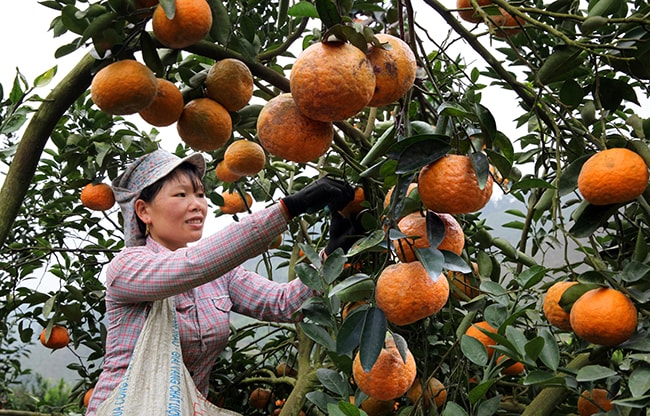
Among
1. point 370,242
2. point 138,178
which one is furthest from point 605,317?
point 138,178

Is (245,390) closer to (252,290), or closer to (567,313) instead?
(252,290)

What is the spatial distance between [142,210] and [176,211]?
0.12 metres

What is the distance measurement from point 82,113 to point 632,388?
68.4 inches

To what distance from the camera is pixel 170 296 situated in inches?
56.4

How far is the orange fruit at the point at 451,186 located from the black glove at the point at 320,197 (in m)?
0.54

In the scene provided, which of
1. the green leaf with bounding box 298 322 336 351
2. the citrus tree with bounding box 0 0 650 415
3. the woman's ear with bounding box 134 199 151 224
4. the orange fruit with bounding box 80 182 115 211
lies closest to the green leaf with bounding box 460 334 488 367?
the citrus tree with bounding box 0 0 650 415

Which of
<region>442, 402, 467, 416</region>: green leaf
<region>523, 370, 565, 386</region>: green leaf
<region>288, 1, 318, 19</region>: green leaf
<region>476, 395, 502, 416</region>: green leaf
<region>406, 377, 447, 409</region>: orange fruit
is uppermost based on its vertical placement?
<region>288, 1, 318, 19</region>: green leaf

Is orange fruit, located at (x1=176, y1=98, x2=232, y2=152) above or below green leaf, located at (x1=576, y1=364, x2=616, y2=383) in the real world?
above

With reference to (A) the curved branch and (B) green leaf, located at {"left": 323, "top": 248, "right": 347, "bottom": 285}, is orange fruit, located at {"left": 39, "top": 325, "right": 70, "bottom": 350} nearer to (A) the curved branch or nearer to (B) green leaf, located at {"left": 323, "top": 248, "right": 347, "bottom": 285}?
(A) the curved branch

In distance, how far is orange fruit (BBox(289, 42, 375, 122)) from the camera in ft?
2.56

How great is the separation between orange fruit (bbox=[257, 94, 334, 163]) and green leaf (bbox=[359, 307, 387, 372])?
25 centimetres

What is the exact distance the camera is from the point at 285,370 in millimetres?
2086

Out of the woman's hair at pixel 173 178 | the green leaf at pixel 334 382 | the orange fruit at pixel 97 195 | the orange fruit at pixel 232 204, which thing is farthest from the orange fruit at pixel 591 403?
the orange fruit at pixel 97 195

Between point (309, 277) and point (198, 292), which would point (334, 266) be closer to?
point (309, 277)
